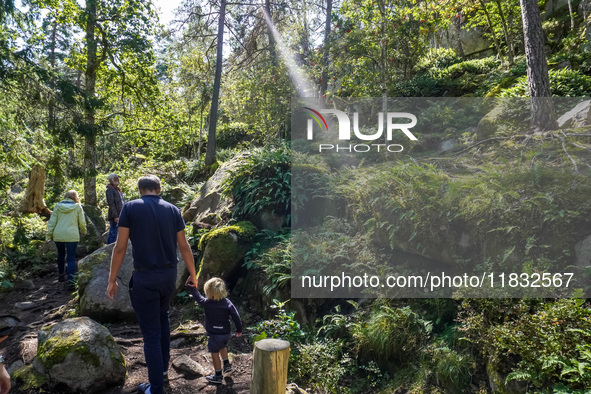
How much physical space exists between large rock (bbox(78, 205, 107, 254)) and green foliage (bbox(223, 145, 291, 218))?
4.78 m

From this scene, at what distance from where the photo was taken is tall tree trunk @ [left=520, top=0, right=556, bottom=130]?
7.40 meters

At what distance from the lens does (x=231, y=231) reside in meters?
7.85

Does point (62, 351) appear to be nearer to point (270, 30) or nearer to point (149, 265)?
point (149, 265)

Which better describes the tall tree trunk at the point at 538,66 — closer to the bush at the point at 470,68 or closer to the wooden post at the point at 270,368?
the bush at the point at 470,68

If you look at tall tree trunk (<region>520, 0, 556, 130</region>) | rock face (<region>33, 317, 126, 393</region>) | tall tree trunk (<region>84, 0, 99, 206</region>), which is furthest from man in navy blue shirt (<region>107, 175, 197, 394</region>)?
tall tree trunk (<region>84, 0, 99, 206</region>)

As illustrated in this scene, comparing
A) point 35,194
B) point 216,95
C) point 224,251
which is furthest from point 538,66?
point 35,194

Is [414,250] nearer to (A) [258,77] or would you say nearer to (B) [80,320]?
(B) [80,320]

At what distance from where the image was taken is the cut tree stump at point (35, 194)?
15.2 metres

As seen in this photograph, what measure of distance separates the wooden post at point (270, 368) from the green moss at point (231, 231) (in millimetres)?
3937

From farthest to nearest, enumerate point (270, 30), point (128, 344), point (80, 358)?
point (270, 30) → point (128, 344) → point (80, 358)

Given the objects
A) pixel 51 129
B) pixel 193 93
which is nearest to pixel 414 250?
pixel 51 129

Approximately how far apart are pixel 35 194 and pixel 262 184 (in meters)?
11.7

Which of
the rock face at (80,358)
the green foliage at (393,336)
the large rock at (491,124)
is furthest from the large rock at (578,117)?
the rock face at (80,358)

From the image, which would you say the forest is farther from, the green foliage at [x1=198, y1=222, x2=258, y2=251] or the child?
the child
